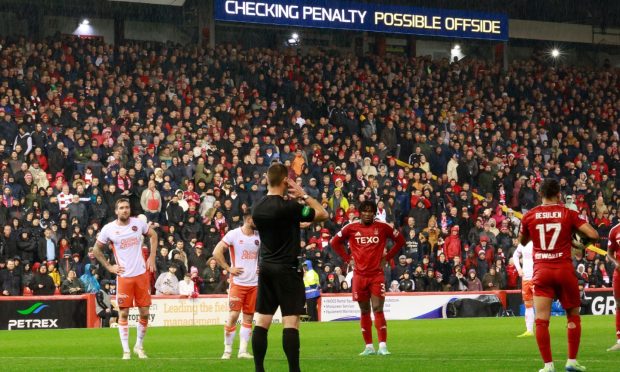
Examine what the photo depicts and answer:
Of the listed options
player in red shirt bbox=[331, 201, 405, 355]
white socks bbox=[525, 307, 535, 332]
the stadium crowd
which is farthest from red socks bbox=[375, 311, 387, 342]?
the stadium crowd

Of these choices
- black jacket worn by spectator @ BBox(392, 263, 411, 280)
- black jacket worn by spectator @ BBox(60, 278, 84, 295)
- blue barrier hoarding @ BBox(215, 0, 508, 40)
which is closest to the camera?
black jacket worn by spectator @ BBox(60, 278, 84, 295)

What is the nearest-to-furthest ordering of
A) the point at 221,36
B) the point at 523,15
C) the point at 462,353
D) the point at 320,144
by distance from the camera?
the point at 462,353 < the point at 320,144 < the point at 221,36 < the point at 523,15

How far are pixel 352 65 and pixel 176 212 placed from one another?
578 inches

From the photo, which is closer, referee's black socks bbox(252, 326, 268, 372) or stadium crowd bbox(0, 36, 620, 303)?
referee's black socks bbox(252, 326, 268, 372)

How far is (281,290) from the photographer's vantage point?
1116 centimetres

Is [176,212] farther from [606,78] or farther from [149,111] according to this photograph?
[606,78]

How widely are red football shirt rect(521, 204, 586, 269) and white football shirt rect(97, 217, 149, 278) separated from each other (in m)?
6.57

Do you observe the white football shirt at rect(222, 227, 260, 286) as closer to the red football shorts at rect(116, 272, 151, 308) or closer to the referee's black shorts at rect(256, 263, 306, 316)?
the red football shorts at rect(116, 272, 151, 308)

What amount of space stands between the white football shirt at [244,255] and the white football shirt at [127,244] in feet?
4.20

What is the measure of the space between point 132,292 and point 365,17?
27.4m

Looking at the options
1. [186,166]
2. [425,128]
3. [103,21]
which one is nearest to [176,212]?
[186,166]

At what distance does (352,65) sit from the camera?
43.1m

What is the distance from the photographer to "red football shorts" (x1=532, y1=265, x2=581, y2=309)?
1253cm

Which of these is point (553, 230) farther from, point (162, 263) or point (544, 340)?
point (162, 263)
